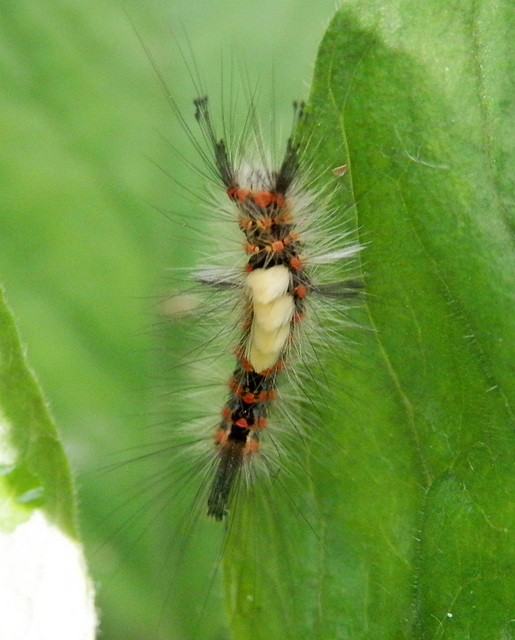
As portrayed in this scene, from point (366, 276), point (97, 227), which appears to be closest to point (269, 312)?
point (366, 276)

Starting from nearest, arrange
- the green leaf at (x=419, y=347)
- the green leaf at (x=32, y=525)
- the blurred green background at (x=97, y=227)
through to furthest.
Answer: the green leaf at (x=32, y=525) → the green leaf at (x=419, y=347) → the blurred green background at (x=97, y=227)

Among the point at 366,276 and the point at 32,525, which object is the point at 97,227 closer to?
the point at 366,276

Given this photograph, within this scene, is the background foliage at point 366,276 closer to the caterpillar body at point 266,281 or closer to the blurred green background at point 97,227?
the blurred green background at point 97,227

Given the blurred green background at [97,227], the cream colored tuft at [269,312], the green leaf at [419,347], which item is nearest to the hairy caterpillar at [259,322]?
the cream colored tuft at [269,312]

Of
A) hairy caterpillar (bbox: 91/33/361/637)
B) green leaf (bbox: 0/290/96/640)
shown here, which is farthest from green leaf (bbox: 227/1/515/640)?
green leaf (bbox: 0/290/96/640)

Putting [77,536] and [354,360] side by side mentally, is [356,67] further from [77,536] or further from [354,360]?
[77,536]

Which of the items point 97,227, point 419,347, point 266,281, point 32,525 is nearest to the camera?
point 32,525
